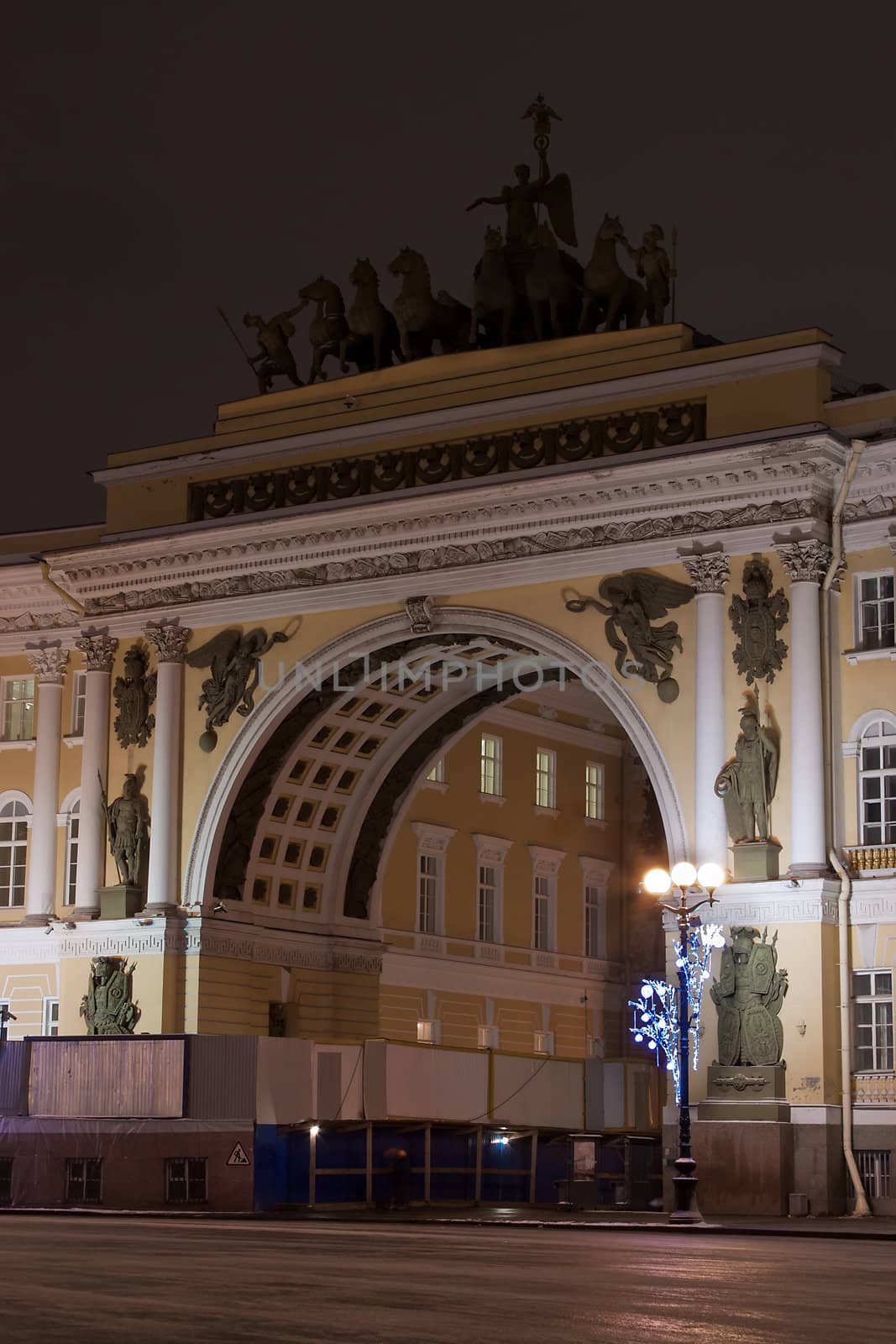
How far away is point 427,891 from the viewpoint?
54688mm

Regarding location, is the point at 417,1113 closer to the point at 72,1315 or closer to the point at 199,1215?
the point at 199,1215

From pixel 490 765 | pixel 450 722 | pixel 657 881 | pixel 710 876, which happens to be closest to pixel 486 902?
pixel 490 765

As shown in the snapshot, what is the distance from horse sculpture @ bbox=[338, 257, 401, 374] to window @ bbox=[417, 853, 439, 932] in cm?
1380

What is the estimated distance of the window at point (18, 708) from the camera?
5066 centimetres

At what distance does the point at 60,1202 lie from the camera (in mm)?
37562

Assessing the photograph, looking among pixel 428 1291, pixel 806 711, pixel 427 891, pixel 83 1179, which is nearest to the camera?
pixel 428 1291

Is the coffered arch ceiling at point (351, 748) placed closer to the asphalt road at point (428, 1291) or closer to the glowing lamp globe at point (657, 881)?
the glowing lamp globe at point (657, 881)

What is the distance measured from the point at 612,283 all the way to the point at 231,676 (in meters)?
11.1

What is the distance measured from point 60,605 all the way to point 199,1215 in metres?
18.4

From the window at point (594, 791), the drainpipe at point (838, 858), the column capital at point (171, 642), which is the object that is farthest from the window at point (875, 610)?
the window at point (594, 791)

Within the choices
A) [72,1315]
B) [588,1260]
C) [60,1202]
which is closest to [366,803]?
[60,1202]

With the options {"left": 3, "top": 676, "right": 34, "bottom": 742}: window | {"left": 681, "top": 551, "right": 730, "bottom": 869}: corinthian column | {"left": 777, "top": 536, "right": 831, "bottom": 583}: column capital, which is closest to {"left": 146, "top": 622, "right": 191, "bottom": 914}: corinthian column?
{"left": 3, "top": 676, "right": 34, "bottom": 742}: window

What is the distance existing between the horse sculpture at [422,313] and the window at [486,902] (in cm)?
1605

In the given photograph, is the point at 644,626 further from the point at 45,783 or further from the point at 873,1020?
the point at 45,783
